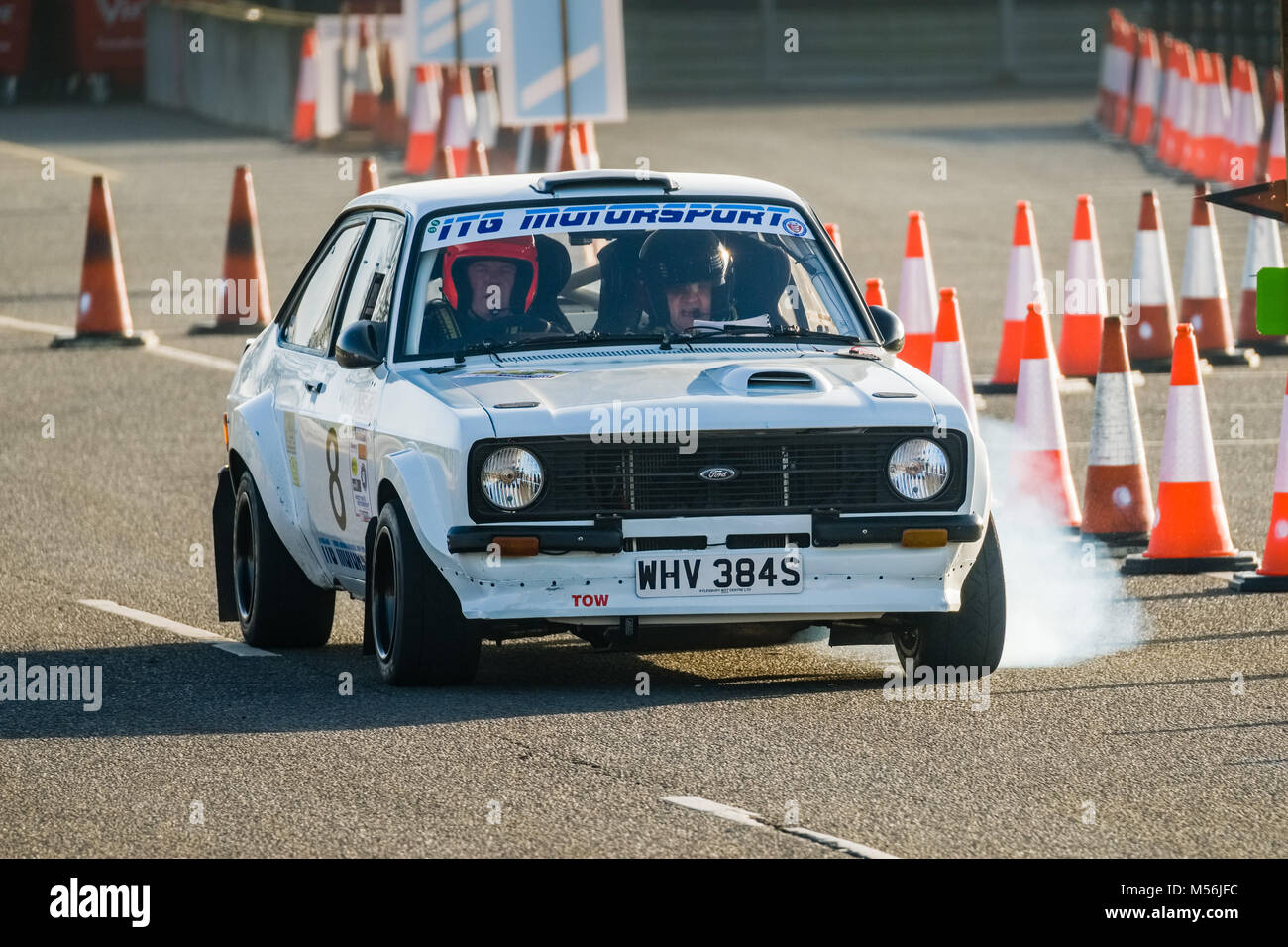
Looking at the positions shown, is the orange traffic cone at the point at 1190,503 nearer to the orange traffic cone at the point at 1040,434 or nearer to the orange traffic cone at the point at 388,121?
the orange traffic cone at the point at 1040,434

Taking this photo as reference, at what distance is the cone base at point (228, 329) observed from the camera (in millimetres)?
19234

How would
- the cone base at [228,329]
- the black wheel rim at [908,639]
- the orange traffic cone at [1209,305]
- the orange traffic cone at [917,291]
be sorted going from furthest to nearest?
the cone base at [228,329], the orange traffic cone at [1209,305], the orange traffic cone at [917,291], the black wheel rim at [908,639]

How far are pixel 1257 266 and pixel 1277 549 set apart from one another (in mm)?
6513

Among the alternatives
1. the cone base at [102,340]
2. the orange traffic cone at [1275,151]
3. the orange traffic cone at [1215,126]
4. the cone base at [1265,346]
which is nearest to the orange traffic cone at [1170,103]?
the orange traffic cone at [1215,126]

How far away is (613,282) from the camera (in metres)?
9.27

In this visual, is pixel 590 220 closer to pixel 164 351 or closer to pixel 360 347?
pixel 360 347

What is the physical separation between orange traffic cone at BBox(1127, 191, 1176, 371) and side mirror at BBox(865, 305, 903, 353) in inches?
256

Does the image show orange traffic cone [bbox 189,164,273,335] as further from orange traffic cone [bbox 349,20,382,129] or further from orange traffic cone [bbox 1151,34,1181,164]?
orange traffic cone [bbox 349,20,382,129]

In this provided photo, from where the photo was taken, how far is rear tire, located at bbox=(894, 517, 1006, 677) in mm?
8672

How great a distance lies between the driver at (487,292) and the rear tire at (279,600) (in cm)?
114

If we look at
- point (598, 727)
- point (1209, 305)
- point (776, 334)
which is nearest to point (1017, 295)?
point (1209, 305)

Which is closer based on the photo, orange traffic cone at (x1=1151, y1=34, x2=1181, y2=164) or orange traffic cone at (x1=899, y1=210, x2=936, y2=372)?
orange traffic cone at (x1=899, y1=210, x2=936, y2=372)

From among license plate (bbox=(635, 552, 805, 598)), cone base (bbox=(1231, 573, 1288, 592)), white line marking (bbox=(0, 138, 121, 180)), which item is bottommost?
white line marking (bbox=(0, 138, 121, 180))
